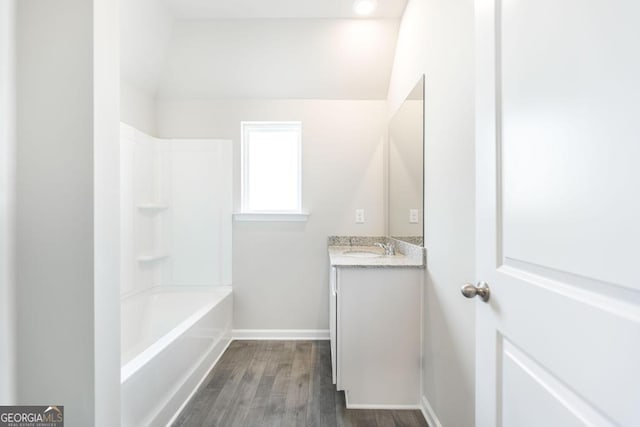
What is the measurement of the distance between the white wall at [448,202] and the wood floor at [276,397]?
1.61 feet

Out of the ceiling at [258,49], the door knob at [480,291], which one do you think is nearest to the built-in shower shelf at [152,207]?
the ceiling at [258,49]

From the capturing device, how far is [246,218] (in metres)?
3.01

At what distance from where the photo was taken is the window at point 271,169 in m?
3.10

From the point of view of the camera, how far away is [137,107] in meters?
2.71

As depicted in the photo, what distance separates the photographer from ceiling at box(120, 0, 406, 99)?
2.43 meters

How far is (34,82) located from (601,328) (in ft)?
5.21

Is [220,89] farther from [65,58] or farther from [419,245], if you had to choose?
[419,245]

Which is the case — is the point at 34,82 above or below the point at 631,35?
above

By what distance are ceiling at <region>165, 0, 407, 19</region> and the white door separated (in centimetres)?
185

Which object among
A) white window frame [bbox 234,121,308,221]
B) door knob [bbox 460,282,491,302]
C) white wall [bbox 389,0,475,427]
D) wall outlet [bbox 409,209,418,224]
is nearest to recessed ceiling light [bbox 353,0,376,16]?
white wall [bbox 389,0,475,427]

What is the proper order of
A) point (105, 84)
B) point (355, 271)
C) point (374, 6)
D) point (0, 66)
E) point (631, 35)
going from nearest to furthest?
point (631, 35) → point (0, 66) → point (105, 84) → point (355, 271) → point (374, 6)

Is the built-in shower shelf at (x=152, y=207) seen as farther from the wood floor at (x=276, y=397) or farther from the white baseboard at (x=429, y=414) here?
the white baseboard at (x=429, y=414)

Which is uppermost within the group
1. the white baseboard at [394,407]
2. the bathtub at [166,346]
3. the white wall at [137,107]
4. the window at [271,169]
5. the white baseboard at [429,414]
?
the white wall at [137,107]

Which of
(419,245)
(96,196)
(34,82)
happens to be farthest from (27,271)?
(419,245)
